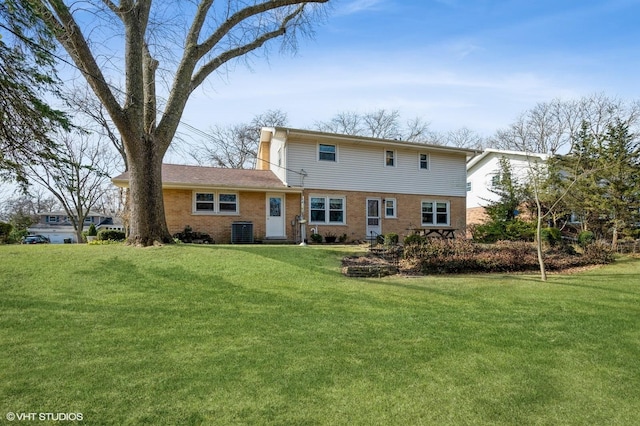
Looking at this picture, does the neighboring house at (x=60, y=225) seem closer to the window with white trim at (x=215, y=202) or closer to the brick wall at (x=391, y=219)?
the window with white trim at (x=215, y=202)

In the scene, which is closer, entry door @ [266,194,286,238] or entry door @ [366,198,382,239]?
entry door @ [266,194,286,238]

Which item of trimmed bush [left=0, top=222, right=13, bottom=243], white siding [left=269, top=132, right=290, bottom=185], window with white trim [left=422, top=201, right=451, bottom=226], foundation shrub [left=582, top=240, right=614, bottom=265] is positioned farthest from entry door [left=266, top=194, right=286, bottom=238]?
foundation shrub [left=582, top=240, right=614, bottom=265]

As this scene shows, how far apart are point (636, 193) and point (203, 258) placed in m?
16.1

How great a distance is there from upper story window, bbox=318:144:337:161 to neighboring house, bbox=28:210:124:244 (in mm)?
29766

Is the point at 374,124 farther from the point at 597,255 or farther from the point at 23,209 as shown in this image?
the point at 23,209

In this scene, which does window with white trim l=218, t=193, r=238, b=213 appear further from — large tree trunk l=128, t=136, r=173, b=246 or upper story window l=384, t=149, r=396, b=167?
upper story window l=384, t=149, r=396, b=167

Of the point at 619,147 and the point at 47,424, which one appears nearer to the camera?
the point at 47,424

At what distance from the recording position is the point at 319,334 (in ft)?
15.7

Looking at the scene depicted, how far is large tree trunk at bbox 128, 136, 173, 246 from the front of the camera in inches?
398

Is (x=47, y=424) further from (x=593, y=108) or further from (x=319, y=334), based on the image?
(x=593, y=108)

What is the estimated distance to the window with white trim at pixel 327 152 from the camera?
1731 cm

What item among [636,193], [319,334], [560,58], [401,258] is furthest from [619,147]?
[319,334]

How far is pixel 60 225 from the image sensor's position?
45.1 m

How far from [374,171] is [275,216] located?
18.1ft
